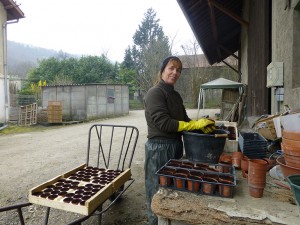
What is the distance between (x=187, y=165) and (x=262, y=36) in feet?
13.0

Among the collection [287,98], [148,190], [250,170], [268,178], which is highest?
[287,98]

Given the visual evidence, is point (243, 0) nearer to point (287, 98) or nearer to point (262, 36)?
point (262, 36)

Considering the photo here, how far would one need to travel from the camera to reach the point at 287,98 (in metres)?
2.89

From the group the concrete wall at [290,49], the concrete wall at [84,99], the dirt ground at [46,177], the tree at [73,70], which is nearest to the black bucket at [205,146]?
the concrete wall at [290,49]

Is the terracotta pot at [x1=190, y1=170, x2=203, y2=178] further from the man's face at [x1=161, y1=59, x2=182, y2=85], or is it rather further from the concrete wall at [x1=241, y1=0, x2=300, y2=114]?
the concrete wall at [x1=241, y1=0, x2=300, y2=114]

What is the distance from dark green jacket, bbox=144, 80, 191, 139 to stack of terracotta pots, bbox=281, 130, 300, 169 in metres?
0.84

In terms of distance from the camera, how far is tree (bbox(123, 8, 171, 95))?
26.4 m

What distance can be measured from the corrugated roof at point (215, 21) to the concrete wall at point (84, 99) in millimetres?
8554

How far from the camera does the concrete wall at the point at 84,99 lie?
55.5ft

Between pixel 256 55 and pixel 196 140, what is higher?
pixel 256 55

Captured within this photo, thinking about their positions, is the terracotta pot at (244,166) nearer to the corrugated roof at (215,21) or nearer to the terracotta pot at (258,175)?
the terracotta pot at (258,175)

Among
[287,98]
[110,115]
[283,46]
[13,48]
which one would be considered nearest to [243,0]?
[283,46]

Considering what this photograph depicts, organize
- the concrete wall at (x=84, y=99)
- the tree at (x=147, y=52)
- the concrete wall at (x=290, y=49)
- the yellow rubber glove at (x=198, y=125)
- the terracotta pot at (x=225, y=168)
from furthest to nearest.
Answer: the tree at (x=147, y=52)
the concrete wall at (x=84, y=99)
the concrete wall at (x=290, y=49)
the yellow rubber glove at (x=198, y=125)
the terracotta pot at (x=225, y=168)

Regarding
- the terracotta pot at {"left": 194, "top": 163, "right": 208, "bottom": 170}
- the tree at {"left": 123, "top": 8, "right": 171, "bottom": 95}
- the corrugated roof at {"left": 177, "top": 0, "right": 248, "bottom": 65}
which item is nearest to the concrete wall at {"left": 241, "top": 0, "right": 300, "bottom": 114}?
the terracotta pot at {"left": 194, "top": 163, "right": 208, "bottom": 170}
